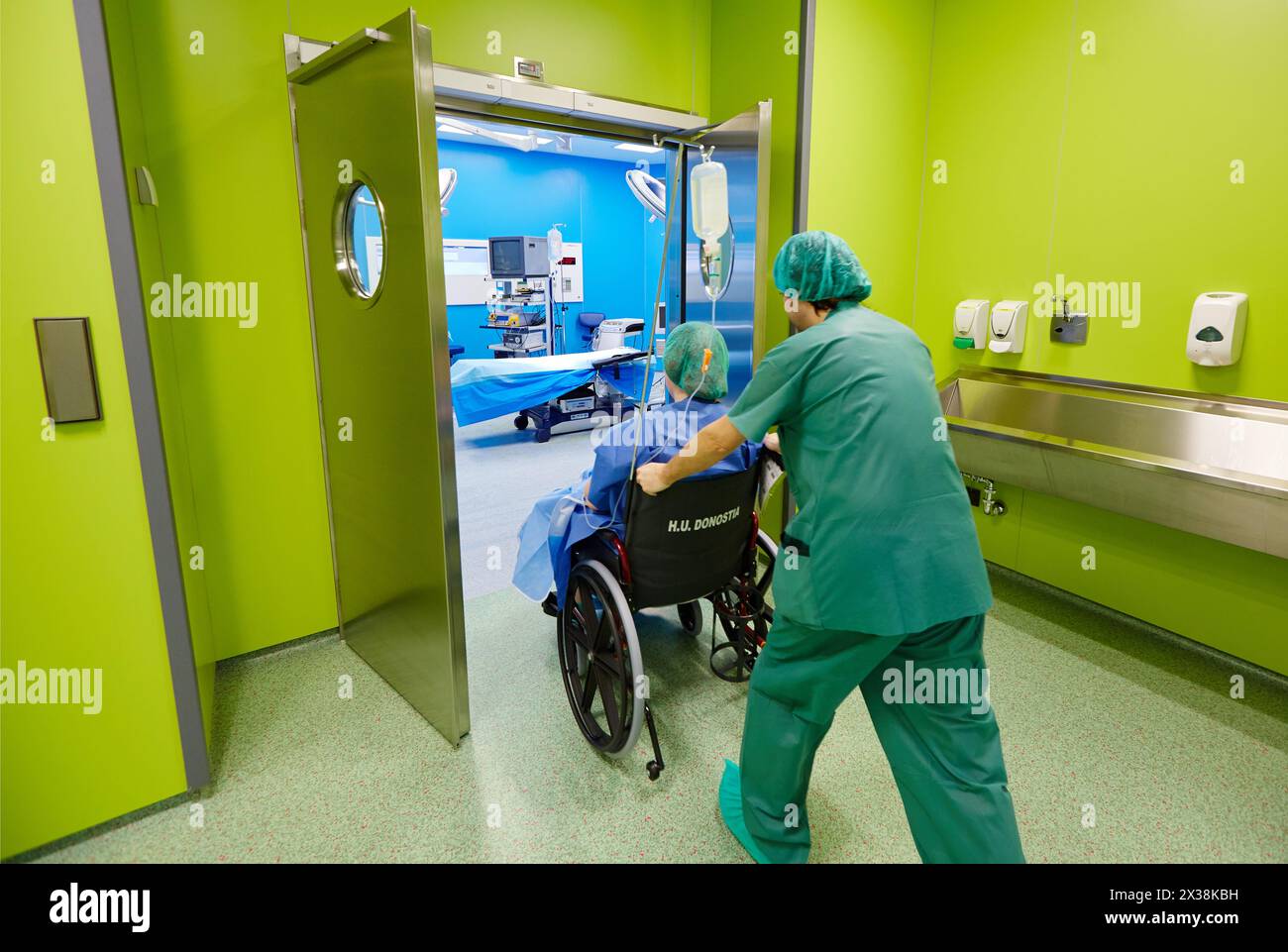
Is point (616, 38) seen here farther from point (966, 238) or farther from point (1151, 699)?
point (1151, 699)

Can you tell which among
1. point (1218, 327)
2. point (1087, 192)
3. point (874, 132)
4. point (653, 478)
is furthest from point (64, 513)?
point (1087, 192)

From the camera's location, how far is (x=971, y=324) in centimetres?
338

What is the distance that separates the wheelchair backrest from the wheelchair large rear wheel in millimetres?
105

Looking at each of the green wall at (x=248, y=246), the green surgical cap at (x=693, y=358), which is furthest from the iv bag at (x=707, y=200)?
the green wall at (x=248, y=246)

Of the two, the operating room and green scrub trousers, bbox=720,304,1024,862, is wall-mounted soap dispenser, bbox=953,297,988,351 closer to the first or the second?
the operating room

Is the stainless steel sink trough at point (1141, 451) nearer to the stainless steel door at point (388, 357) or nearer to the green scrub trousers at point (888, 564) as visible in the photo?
the green scrub trousers at point (888, 564)

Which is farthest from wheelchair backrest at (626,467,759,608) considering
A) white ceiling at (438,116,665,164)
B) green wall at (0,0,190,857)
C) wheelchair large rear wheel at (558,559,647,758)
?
white ceiling at (438,116,665,164)

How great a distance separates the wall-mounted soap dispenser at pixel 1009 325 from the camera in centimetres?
321

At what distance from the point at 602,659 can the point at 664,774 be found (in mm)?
386

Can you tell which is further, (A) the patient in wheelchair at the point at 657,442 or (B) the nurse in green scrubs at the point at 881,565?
(A) the patient in wheelchair at the point at 657,442

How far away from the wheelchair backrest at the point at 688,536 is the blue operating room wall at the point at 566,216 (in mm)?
5745

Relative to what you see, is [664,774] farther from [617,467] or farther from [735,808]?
[617,467]

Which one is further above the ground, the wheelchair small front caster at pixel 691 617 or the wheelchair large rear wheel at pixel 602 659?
the wheelchair large rear wheel at pixel 602 659

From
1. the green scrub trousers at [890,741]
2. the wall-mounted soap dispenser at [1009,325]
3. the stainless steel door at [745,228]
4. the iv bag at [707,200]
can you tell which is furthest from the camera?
the wall-mounted soap dispenser at [1009,325]
